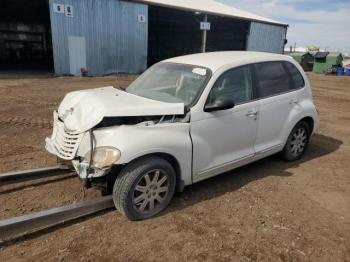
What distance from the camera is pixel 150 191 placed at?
11.6 ft

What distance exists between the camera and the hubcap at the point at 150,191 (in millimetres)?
3449

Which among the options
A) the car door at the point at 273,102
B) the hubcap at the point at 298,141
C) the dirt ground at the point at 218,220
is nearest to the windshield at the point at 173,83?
the car door at the point at 273,102

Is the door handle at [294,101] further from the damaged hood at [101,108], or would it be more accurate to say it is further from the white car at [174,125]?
the damaged hood at [101,108]

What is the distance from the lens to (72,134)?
11.6 ft

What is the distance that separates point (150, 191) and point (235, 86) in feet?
A: 6.11

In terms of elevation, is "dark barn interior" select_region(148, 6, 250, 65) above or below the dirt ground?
above

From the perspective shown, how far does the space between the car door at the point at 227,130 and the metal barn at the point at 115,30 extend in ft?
50.2

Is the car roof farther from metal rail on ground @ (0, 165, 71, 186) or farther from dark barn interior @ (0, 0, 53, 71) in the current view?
dark barn interior @ (0, 0, 53, 71)

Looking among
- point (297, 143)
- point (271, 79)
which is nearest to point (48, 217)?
point (271, 79)

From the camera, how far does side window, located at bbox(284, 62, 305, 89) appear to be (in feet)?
17.1

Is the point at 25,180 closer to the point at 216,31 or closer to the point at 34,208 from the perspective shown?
the point at 34,208

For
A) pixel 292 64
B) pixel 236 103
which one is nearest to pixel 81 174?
pixel 236 103

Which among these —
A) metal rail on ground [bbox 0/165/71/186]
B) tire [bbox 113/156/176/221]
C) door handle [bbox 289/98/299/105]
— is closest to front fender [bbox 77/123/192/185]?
tire [bbox 113/156/176/221]

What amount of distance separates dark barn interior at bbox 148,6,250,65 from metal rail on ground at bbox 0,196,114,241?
25926mm
